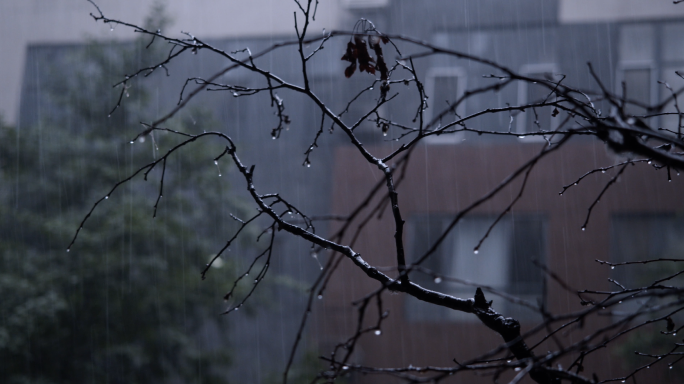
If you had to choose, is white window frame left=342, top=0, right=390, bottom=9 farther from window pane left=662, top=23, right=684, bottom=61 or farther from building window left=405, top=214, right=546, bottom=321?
window pane left=662, top=23, right=684, bottom=61

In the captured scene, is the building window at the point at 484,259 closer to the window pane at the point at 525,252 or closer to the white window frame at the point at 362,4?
the window pane at the point at 525,252

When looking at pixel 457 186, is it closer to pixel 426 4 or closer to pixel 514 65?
pixel 514 65

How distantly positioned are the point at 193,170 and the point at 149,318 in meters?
1.59

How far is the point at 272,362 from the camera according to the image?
7.71 metres

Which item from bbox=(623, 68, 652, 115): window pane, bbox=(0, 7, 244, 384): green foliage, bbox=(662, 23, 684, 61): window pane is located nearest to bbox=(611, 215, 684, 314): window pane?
bbox=(623, 68, 652, 115): window pane

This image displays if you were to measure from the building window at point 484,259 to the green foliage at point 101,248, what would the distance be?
2.28 meters

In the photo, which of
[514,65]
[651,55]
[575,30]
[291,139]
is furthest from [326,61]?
[651,55]

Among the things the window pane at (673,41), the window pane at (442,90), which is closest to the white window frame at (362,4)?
the window pane at (442,90)

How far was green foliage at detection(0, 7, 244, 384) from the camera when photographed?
204 inches

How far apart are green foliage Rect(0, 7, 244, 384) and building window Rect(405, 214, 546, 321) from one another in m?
2.28

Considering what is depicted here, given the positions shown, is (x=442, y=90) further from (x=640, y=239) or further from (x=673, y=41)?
(x=640, y=239)

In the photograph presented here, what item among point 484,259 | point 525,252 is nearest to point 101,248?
point 484,259

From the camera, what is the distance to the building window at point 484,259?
21.3ft

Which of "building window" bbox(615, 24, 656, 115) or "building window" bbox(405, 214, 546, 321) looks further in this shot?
"building window" bbox(405, 214, 546, 321)
